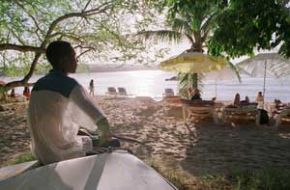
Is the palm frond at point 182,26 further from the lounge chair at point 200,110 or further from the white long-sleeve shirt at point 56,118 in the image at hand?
the white long-sleeve shirt at point 56,118

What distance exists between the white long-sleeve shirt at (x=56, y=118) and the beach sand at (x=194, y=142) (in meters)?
4.85

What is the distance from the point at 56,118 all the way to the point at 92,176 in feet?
1.76

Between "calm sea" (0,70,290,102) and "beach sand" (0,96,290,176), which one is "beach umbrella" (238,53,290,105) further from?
"calm sea" (0,70,290,102)

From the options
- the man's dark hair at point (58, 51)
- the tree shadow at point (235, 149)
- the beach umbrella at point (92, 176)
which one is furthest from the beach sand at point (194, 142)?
the man's dark hair at point (58, 51)

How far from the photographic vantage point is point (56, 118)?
312cm

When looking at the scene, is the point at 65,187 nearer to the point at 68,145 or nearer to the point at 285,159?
the point at 68,145

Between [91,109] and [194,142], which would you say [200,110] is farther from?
[91,109]

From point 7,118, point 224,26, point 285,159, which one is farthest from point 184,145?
point 7,118

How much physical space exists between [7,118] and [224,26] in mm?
13472

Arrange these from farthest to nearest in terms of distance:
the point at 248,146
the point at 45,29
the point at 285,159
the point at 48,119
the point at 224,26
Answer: the point at 45,29, the point at 248,146, the point at 285,159, the point at 224,26, the point at 48,119

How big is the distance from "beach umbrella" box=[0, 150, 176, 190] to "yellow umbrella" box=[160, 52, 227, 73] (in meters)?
14.5

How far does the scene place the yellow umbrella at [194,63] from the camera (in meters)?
17.5

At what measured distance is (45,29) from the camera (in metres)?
16.1

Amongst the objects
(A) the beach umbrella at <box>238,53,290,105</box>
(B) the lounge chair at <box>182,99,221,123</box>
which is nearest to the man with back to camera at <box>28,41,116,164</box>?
(B) the lounge chair at <box>182,99,221,123</box>
